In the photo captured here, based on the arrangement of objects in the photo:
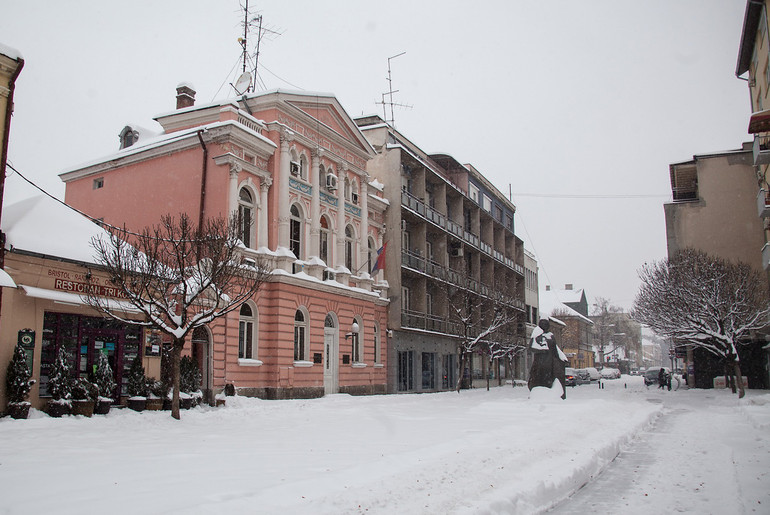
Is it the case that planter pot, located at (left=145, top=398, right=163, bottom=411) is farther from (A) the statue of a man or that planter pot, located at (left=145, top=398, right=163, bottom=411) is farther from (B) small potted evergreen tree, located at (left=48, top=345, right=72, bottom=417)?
(A) the statue of a man

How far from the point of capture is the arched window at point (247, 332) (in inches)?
973

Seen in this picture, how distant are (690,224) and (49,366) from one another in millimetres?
42643

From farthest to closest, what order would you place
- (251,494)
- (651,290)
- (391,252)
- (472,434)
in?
(651,290) < (391,252) < (472,434) < (251,494)

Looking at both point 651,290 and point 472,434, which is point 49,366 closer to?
point 472,434

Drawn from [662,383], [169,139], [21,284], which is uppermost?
[169,139]

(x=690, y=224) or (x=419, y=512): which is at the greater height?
(x=690, y=224)

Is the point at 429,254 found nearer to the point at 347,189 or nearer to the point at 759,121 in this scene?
the point at 347,189

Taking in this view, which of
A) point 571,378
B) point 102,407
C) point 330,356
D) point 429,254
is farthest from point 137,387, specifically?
point 571,378

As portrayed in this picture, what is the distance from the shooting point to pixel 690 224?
154 ft

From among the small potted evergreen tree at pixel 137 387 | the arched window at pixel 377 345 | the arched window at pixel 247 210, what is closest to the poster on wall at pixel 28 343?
the small potted evergreen tree at pixel 137 387

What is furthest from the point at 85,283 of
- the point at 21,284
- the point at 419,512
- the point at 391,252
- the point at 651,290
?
the point at 651,290

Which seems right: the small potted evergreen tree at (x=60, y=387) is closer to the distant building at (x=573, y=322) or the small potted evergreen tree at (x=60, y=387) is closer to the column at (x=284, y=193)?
the column at (x=284, y=193)

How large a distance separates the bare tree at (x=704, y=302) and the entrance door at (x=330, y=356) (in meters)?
18.0

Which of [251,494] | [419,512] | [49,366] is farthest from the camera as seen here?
[49,366]
